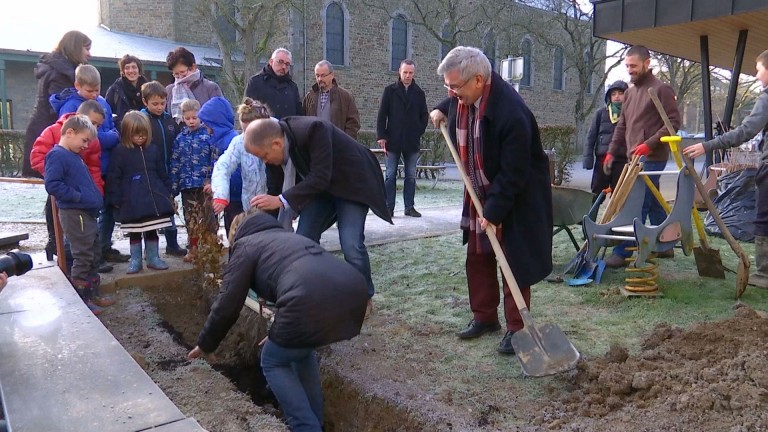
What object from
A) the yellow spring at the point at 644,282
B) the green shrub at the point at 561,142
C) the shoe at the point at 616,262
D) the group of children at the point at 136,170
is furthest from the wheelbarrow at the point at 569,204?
the green shrub at the point at 561,142

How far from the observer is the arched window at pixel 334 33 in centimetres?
2438

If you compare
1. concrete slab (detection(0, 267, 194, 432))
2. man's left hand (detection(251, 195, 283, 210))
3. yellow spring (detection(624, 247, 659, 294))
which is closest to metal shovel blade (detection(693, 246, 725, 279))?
yellow spring (detection(624, 247, 659, 294))

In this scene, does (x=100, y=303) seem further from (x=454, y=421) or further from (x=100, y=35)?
(x=100, y=35)

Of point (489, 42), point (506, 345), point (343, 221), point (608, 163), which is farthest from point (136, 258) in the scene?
point (489, 42)

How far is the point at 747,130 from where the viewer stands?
4.34m

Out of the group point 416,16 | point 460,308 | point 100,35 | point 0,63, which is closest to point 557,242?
point 460,308

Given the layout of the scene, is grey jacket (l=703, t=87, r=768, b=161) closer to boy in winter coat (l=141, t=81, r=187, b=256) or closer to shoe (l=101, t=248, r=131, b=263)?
boy in winter coat (l=141, t=81, r=187, b=256)

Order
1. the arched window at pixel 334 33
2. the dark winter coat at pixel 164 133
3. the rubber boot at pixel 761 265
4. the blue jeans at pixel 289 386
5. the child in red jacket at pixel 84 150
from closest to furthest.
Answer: the blue jeans at pixel 289 386, the child in red jacket at pixel 84 150, the rubber boot at pixel 761 265, the dark winter coat at pixel 164 133, the arched window at pixel 334 33

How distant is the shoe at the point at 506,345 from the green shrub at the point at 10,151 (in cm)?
1434

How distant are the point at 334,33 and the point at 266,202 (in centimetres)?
2215

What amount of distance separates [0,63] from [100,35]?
554 centimetres

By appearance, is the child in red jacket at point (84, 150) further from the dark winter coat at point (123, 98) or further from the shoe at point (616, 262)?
the shoe at point (616, 262)

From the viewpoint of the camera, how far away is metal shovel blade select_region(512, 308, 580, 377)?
3068 mm

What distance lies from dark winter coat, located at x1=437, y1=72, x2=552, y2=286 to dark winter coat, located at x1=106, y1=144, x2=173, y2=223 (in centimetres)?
290
